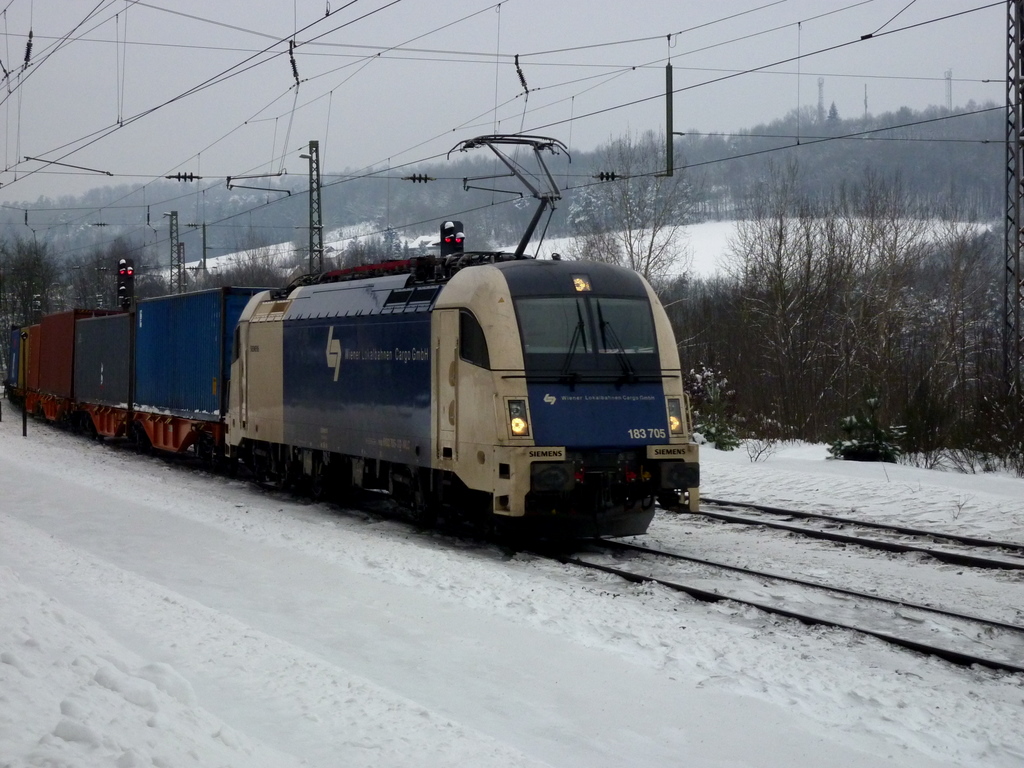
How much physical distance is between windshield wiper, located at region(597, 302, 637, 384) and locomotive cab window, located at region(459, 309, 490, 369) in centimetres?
134

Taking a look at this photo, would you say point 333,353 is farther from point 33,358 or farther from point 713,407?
point 33,358

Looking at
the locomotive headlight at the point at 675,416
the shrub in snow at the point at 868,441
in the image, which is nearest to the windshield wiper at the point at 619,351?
the locomotive headlight at the point at 675,416

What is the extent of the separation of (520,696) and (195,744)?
2.46 meters

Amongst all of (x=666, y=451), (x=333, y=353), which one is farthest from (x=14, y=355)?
(x=666, y=451)

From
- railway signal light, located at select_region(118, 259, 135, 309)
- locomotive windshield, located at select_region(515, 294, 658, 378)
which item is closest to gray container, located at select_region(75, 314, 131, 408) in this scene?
railway signal light, located at select_region(118, 259, 135, 309)

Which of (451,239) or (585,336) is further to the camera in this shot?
(451,239)

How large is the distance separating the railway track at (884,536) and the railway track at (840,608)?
3.90 ft

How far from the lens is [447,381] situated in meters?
11.8

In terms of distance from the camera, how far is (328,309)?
14812mm

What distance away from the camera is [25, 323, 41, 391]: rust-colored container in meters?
34.9

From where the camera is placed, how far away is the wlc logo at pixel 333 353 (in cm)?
1438

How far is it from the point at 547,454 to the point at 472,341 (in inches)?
61.0

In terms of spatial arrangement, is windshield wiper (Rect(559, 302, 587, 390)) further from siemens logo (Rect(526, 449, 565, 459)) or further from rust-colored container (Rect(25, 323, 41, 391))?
rust-colored container (Rect(25, 323, 41, 391))

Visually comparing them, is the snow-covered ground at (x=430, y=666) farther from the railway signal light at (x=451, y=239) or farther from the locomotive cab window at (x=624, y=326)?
the railway signal light at (x=451, y=239)
